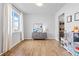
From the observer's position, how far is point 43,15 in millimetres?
9523

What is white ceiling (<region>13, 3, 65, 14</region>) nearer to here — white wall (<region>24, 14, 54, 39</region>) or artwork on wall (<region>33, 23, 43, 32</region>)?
white wall (<region>24, 14, 54, 39</region>)

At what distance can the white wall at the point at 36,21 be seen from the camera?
9.53 m

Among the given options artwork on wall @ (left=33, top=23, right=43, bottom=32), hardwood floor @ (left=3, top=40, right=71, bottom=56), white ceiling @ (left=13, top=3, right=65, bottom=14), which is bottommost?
hardwood floor @ (left=3, top=40, right=71, bottom=56)

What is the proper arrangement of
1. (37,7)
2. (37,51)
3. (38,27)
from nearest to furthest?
(37,51) → (37,7) → (38,27)

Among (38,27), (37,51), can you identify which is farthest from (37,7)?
(38,27)

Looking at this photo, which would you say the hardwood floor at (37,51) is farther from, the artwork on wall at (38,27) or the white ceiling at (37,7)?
the artwork on wall at (38,27)

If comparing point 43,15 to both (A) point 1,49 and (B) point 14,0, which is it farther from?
(B) point 14,0

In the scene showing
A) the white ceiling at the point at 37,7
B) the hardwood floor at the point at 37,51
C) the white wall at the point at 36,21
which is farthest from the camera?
the white wall at the point at 36,21

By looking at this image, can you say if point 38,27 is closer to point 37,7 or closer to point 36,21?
point 36,21

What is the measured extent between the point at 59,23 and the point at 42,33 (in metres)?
1.94

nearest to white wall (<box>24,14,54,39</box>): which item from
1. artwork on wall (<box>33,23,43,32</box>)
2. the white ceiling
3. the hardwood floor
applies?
artwork on wall (<box>33,23,43,32</box>)

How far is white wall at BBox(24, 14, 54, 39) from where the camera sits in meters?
9.53

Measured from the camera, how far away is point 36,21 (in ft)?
31.5

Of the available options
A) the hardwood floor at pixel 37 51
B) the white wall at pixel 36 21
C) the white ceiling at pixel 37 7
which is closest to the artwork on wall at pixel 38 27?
the white wall at pixel 36 21
